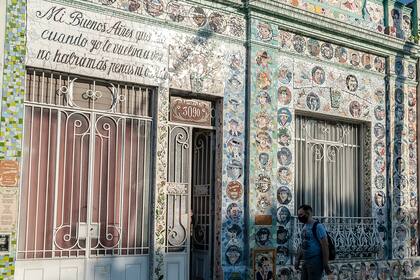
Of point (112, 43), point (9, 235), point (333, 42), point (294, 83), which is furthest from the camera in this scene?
point (333, 42)

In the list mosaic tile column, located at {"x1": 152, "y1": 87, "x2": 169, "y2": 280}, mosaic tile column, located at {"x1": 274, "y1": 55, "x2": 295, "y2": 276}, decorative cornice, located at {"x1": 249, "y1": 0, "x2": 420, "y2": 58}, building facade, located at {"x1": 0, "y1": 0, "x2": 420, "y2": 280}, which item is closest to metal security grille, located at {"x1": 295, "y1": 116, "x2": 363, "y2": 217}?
building facade, located at {"x1": 0, "y1": 0, "x2": 420, "y2": 280}

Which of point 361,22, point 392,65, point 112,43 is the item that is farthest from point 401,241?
point 112,43

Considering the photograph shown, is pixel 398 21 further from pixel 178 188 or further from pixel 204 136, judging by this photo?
pixel 178 188

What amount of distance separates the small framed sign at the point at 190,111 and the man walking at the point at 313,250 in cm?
247

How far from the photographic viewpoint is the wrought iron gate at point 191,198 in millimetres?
9266

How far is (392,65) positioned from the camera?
40.8 feet

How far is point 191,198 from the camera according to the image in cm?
1009

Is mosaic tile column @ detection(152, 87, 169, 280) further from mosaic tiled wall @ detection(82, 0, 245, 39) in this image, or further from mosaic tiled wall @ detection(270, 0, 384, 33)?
mosaic tiled wall @ detection(270, 0, 384, 33)

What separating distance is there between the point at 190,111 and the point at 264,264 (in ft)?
9.62

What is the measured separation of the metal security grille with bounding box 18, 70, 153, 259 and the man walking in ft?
7.92

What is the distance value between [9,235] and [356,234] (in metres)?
6.94

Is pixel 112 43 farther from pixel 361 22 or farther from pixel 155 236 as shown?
pixel 361 22

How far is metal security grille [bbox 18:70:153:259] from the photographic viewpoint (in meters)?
7.91

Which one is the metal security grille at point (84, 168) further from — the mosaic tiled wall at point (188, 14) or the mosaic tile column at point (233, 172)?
the mosaic tile column at point (233, 172)
